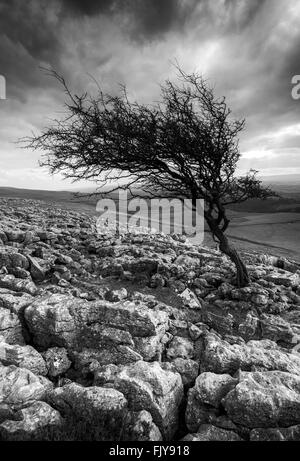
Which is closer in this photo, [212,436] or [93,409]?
[212,436]

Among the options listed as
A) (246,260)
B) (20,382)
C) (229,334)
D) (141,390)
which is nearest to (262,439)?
(141,390)

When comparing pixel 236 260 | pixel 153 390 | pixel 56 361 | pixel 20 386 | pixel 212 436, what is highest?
pixel 236 260

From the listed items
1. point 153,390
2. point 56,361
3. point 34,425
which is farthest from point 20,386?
point 153,390

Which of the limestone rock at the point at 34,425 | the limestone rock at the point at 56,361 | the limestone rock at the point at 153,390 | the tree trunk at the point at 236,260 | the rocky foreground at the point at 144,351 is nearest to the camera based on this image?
the limestone rock at the point at 34,425

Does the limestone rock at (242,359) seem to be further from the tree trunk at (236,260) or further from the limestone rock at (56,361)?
the tree trunk at (236,260)

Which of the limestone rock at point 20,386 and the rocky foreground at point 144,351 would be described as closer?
the rocky foreground at point 144,351

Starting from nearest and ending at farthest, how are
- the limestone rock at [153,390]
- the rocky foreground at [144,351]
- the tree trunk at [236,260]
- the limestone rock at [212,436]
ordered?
the limestone rock at [212,436], the rocky foreground at [144,351], the limestone rock at [153,390], the tree trunk at [236,260]

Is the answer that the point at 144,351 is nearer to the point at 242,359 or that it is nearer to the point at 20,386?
the point at 242,359

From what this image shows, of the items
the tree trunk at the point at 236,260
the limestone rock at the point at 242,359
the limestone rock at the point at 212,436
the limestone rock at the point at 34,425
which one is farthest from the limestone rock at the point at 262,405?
the tree trunk at the point at 236,260

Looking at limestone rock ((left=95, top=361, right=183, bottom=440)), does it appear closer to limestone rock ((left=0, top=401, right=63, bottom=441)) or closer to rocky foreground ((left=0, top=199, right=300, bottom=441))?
rocky foreground ((left=0, top=199, right=300, bottom=441))

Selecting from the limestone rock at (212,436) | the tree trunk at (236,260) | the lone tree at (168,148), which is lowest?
the limestone rock at (212,436)

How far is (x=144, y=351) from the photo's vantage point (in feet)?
24.3

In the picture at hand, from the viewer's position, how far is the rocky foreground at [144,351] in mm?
5238
